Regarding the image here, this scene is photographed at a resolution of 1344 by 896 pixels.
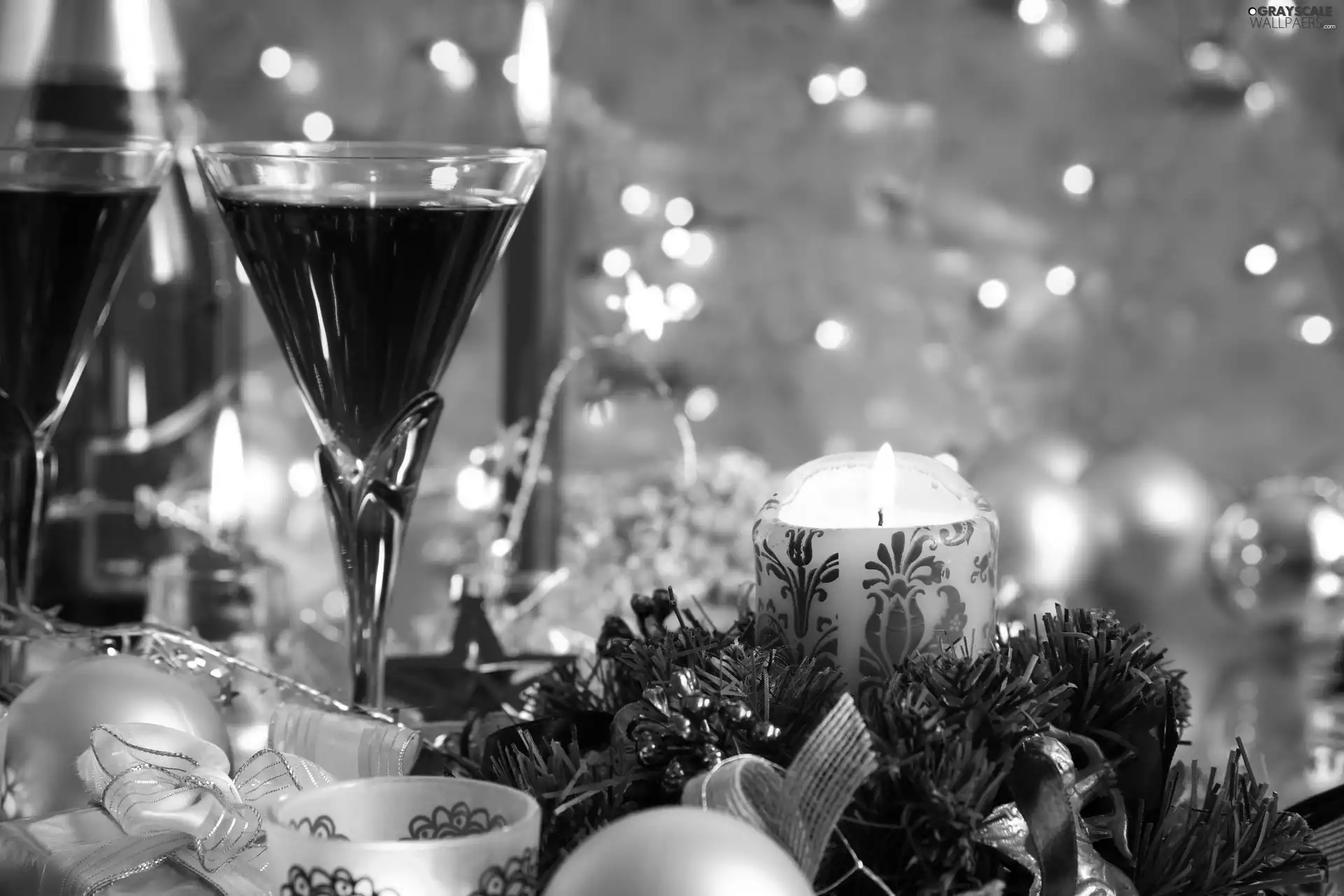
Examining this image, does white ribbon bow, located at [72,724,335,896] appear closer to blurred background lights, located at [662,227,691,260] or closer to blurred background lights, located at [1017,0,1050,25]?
blurred background lights, located at [662,227,691,260]

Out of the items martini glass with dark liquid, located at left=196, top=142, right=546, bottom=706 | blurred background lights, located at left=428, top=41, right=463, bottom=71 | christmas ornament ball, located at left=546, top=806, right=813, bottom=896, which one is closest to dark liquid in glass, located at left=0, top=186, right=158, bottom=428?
martini glass with dark liquid, located at left=196, top=142, right=546, bottom=706

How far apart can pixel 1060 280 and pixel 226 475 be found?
1.23 meters

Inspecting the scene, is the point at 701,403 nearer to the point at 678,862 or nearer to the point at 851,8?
the point at 851,8

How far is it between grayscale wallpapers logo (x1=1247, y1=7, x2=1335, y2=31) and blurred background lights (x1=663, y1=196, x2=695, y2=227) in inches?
28.8

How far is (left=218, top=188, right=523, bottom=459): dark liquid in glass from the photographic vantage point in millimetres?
563

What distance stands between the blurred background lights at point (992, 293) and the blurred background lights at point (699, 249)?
359 mm

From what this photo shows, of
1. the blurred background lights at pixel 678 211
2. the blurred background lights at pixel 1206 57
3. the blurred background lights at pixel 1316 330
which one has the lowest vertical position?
the blurred background lights at pixel 1316 330

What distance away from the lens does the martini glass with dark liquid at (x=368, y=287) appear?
56cm

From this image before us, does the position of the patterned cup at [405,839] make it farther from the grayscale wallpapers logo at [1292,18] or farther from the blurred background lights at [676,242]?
the grayscale wallpapers logo at [1292,18]

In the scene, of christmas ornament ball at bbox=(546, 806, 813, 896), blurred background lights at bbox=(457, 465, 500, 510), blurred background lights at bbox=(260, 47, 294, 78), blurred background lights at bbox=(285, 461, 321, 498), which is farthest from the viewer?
blurred background lights at bbox=(260, 47, 294, 78)

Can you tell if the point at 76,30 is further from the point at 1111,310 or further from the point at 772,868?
the point at 1111,310

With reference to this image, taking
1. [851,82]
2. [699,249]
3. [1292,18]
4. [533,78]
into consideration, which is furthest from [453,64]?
[1292,18]

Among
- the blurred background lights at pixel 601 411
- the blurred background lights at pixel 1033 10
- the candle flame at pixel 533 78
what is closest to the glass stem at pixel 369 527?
the candle flame at pixel 533 78

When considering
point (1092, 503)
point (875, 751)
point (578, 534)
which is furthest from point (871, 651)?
point (1092, 503)
